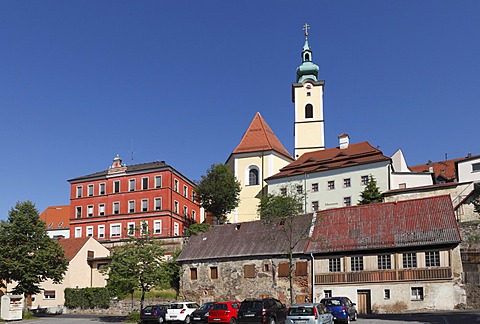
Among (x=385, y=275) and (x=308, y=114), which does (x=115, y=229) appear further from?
(x=385, y=275)

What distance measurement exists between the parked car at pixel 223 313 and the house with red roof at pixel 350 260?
12.7 m

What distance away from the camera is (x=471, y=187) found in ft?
185

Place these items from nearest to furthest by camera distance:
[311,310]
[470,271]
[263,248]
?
[311,310] → [470,271] → [263,248]

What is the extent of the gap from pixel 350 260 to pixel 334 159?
1090 inches

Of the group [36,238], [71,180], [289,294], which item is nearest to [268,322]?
[289,294]

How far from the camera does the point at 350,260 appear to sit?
41.1 m

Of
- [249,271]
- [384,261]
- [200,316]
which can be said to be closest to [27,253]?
[249,271]

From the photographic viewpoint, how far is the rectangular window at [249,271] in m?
44.5

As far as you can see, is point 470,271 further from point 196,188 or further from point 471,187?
point 196,188

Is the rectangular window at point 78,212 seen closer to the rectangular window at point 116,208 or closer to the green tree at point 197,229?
the rectangular window at point 116,208

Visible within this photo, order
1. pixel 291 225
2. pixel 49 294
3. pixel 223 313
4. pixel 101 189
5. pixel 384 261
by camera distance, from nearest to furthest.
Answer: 1. pixel 223 313
2. pixel 384 261
3. pixel 291 225
4. pixel 49 294
5. pixel 101 189

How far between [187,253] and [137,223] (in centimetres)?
2005

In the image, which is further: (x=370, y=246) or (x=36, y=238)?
(x=36, y=238)

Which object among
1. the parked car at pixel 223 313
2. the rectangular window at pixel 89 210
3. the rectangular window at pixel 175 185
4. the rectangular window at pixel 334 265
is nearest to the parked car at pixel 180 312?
the parked car at pixel 223 313
